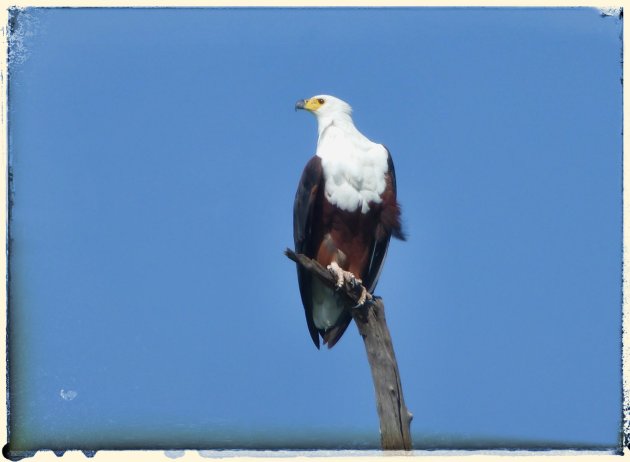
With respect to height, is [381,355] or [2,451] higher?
[381,355]

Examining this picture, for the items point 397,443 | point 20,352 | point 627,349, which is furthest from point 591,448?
point 20,352

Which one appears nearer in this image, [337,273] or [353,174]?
[337,273]

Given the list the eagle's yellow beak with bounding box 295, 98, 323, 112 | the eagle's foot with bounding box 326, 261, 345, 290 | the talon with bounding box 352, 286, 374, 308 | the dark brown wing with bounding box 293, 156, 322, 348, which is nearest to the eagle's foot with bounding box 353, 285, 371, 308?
the talon with bounding box 352, 286, 374, 308

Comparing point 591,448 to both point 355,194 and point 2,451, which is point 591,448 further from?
point 2,451

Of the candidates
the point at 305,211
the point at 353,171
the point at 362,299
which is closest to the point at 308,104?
the point at 353,171

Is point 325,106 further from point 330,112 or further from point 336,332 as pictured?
point 336,332

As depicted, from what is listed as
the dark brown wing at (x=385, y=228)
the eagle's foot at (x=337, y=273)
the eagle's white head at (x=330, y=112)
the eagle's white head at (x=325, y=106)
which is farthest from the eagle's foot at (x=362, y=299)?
the eagle's white head at (x=325, y=106)

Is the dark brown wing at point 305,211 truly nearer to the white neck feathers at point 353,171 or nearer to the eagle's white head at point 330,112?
the white neck feathers at point 353,171
